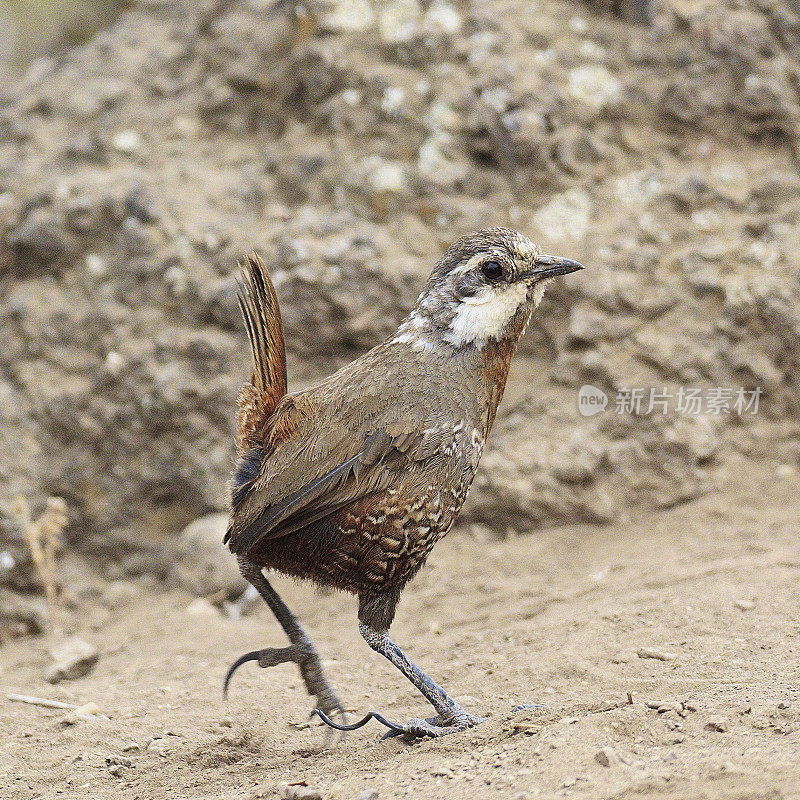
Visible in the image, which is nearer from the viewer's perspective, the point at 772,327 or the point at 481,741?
the point at 481,741

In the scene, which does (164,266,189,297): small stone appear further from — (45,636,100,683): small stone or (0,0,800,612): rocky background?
(45,636,100,683): small stone

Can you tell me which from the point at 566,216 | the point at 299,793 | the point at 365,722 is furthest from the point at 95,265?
the point at 299,793

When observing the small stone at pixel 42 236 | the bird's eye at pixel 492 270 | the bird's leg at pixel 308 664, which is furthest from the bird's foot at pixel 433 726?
the small stone at pixel 42 236

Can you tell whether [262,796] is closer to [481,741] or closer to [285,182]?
[481,741]

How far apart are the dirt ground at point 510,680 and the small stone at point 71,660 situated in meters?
0.07

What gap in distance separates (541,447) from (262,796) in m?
2.92

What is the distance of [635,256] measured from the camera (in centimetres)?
515

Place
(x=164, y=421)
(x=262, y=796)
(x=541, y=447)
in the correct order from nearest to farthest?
1. (x=262, y=796)
2. (x=541, y=447)
3. (x=164, y=421)

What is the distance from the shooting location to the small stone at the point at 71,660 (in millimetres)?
4320

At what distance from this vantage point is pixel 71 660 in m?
4.37

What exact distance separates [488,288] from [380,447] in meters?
0.77

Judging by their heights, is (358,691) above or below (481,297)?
below

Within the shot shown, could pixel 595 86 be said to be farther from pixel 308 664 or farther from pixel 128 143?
pixel 308 664

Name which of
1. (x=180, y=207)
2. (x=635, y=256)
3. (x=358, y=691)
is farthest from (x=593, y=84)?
(x=358, y=691)
